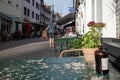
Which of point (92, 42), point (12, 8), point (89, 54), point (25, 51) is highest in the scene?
point (12, 8)

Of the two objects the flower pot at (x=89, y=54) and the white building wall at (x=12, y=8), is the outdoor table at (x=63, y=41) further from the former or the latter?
the white building wall at (x=12, y=8)

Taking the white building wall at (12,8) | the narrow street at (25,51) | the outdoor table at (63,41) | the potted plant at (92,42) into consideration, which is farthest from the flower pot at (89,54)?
the white building wall at (12,8)

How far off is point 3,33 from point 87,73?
2983cm

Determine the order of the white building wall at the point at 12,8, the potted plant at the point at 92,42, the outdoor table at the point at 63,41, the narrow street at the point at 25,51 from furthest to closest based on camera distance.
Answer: the white building wall at the point at 12,8 → the narrow street at the point at 25,51 → the outdoor table at the point at 63,41 → the potted plant at the point at 92,42

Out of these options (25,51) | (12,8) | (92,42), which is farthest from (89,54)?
(12,8)

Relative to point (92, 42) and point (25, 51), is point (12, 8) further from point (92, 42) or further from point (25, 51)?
point (92, 42)

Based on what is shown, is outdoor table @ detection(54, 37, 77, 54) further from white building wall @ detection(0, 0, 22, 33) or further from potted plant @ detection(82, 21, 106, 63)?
white building wall @ detection(0, 0, 22, 33)

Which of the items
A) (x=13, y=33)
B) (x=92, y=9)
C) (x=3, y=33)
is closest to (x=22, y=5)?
(x=13, y=33)

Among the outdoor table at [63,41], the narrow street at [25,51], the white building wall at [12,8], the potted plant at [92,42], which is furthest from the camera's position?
the white building wall at [12,8]

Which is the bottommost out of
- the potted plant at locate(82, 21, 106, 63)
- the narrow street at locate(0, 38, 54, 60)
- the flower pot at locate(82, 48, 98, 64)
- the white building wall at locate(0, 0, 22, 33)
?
the narrow street at locate(0, 38, 54, 60)

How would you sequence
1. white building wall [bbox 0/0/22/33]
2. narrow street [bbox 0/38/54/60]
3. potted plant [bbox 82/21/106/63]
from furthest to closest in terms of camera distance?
white building wall [bbox 0/0/22/33], narrow street [bbox 0/38/54/60], potted plant [bbox 82/21/106/63]

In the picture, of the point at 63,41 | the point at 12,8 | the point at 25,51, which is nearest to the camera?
the point at 63,41

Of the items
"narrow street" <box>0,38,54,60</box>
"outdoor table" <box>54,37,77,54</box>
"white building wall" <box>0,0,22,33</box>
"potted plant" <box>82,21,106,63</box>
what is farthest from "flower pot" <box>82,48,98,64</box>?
"white building wall" <box>0,0,22,33</box>

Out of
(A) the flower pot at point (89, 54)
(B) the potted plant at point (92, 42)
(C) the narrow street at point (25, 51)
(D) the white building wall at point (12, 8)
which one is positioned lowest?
(C) the narrow street at point (25, 51)
